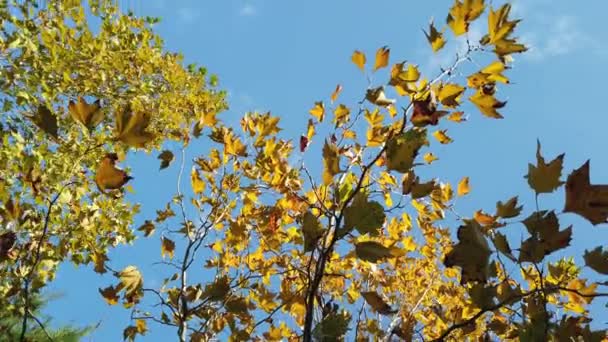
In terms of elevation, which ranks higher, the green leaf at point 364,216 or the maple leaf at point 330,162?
the maple leaf at point 330,162

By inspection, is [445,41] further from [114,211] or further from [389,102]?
[114,211]

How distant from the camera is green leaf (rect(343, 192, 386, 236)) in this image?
0.86 meters

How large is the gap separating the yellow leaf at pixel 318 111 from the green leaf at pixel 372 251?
1094 millimetres

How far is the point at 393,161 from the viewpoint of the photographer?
90 centimetres

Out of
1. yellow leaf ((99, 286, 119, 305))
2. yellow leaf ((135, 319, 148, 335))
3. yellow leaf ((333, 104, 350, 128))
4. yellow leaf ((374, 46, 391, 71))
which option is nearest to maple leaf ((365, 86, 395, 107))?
yellow leaf ((374, 46, 391, 71))

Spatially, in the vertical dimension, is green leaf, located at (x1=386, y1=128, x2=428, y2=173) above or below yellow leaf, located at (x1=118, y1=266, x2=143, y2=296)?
below

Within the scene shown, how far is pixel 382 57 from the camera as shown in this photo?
1.27 metres

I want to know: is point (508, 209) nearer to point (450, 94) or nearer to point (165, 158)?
point (450, 94)

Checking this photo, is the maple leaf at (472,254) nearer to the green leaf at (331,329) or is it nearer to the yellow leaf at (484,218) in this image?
the green leaf at (331,329)

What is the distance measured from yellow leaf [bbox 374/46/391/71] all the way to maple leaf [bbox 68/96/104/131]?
0.66 m

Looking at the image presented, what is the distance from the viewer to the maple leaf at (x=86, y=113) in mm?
905

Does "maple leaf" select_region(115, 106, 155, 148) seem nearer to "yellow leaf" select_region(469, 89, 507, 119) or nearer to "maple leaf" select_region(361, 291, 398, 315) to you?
"maple leaf" select_region(361, 291, 398, 315)

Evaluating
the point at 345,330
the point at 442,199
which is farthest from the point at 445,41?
the point at 442,199

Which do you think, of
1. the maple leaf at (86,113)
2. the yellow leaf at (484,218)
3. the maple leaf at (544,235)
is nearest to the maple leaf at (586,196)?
the maple leaf at (544,235)
